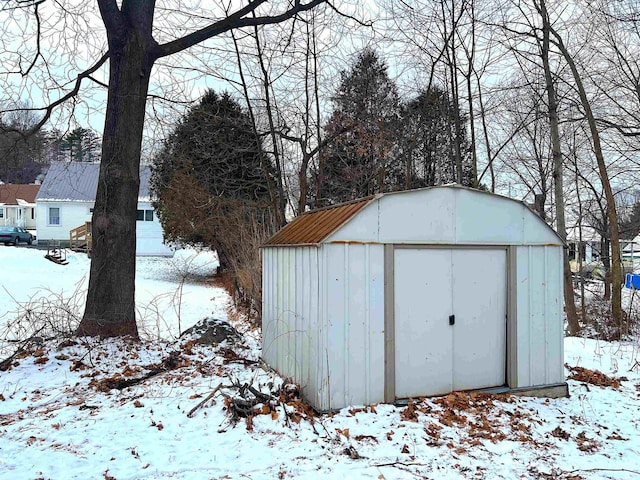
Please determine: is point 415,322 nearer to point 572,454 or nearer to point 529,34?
point 572,454

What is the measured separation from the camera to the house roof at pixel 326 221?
458 cm

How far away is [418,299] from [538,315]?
1.56 metres

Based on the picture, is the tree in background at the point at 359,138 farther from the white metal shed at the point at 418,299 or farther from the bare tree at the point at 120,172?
the white metal shed at the point at 418,299

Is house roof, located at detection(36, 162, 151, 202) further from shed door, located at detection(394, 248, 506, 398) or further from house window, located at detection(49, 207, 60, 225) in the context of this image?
shed door, located at detection(394, 248, 506, 398)

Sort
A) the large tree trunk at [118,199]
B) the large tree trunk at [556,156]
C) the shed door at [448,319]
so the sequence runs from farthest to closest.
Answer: the large tree trunk at [556,156] < the large tree trunk at [118,199] < the shed door at [448,319]

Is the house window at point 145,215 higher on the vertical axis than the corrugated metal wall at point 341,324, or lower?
higher

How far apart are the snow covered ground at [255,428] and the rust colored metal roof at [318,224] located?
1583 mm

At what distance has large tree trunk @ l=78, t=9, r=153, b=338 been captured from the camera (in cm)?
674

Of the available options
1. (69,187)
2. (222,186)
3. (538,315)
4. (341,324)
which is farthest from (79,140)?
(69,187)

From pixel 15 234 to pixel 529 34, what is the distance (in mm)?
29910

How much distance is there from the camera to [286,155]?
12188 millimetres

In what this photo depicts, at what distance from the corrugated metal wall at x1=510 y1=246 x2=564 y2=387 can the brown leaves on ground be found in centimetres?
79

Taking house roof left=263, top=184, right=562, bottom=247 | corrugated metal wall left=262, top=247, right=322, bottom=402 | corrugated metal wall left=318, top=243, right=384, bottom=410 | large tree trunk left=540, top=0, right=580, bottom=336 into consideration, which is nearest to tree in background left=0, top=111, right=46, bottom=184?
corrugated metal wall left=262, top=247, right=322, bottom=402

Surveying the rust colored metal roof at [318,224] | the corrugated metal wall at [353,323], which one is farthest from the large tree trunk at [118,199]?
the corrugated metal wall at [353,323]
